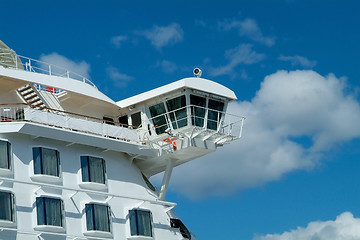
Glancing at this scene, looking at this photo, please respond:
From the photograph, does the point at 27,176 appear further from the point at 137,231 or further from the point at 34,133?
the point at 137,231

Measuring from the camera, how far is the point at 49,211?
118 feet

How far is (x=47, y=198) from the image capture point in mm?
36156

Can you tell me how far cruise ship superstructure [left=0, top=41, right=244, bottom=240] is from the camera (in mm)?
35906

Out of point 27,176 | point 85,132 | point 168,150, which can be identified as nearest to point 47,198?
point 27,176

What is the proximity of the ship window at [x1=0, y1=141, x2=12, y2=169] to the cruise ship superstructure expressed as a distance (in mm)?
48

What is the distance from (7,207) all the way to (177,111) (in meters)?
13.0

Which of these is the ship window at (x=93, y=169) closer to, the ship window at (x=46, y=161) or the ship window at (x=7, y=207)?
the ship window at (x=46, y=161)

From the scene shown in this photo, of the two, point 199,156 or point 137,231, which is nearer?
point 137,231

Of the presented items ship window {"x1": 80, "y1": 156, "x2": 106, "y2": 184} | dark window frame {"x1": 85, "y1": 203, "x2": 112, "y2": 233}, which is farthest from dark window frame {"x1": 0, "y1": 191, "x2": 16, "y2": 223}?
ship window {"x1": 80, "y1": 156, "x2": 106, "y2": 184}

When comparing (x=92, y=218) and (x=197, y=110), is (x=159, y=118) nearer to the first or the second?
(x=197, y=110)

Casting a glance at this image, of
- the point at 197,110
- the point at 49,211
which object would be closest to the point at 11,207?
the point at 49,211

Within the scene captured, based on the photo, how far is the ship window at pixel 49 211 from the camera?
117ft

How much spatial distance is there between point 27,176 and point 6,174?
118cm

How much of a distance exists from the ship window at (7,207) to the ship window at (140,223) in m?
7.15
